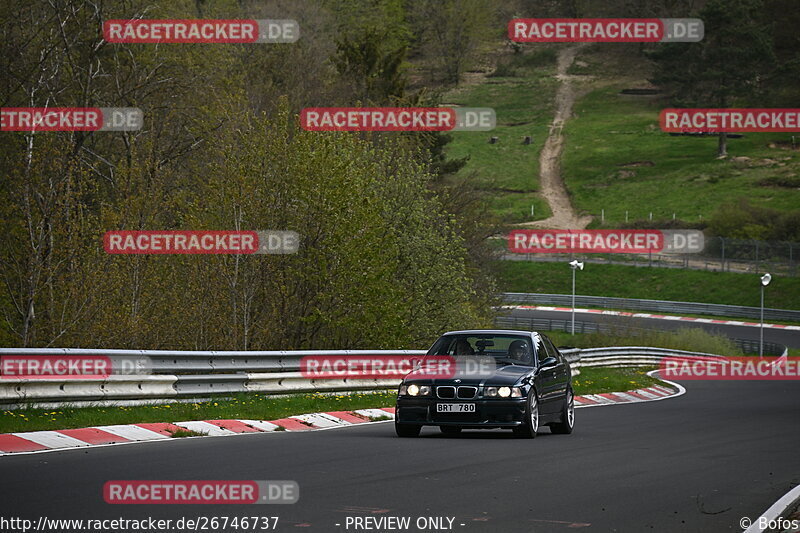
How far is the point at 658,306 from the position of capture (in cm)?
7775

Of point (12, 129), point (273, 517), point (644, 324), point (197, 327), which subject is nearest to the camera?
point (273, 517)

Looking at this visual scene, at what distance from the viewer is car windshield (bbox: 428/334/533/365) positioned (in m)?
17.5

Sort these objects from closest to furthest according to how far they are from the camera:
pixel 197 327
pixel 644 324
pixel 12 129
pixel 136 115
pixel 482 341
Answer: pixel 482 341 → pixel 197 327 → pixel 12 129 → pixel 136 115 → pixel 644 324

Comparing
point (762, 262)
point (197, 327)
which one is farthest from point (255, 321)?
point (762, 262)

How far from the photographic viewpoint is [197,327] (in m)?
26.0

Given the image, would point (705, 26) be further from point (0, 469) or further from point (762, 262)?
point (0, 469)

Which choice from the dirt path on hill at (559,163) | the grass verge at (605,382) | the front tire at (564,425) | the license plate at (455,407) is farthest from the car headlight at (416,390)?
the dirt path on hill at (559,163)

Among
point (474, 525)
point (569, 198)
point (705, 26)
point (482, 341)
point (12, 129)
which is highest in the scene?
point (705, 26)

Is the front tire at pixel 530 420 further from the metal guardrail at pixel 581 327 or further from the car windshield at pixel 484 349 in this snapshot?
the metal guardrail at pixel 581 327

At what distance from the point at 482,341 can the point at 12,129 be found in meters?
15.2

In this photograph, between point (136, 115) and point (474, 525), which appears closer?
point (474, 525)

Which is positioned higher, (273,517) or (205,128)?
(205,128)

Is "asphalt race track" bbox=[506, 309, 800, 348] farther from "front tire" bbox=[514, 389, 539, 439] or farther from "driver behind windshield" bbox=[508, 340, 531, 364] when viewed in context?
"front tire" bbox=[514, 389, 539, 439]

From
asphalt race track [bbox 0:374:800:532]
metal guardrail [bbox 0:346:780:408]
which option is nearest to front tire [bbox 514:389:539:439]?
asphalt race track [bbox 0:374:800:532]
